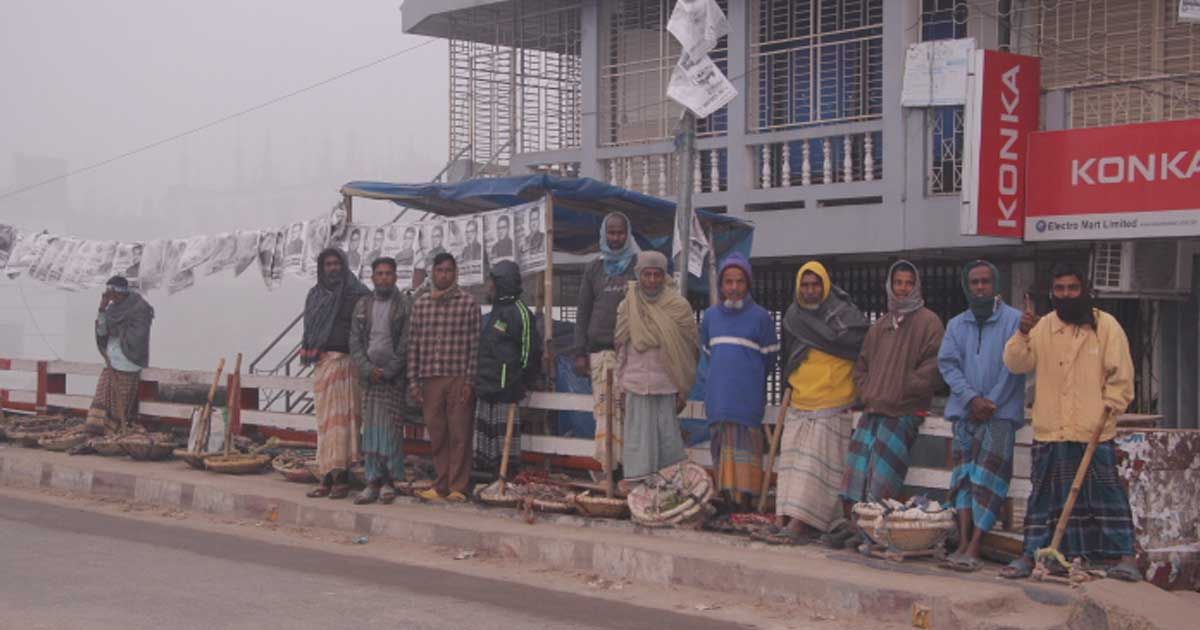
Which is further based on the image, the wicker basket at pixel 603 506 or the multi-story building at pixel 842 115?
the multi-story building at pixel 842 115

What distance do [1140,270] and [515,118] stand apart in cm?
869

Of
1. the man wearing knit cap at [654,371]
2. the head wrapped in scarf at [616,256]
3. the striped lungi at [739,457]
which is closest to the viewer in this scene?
the striped lungi at [739,457]

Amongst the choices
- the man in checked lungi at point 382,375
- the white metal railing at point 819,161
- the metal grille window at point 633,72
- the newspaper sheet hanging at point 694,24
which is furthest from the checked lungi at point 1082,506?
the metal grille window at point 633,72

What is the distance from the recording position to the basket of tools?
10.9 meters

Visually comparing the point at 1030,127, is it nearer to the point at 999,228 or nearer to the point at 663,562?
the point at 999,228

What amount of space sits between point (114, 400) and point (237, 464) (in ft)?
7.88

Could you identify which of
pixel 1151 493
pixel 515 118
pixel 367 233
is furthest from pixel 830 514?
pixel 515 118

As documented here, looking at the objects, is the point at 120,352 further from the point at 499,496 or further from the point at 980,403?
the point at 980,403

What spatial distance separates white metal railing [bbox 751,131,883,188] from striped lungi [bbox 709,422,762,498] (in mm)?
6644

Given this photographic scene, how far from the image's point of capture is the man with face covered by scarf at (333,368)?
10227mm

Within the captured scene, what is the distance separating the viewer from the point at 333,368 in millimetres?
10352

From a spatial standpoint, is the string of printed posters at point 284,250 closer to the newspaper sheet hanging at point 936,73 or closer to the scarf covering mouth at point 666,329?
the scarf covering mouth at point 666,329

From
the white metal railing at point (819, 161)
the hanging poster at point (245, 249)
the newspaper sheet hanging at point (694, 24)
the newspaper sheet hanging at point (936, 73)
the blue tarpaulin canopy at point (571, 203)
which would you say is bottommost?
the hanging poster at point (245, 249)

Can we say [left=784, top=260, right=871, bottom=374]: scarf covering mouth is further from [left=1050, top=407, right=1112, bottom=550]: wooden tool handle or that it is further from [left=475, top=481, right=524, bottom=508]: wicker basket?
[left=475, top=481, right=524, bottom=508]: wicker basket
